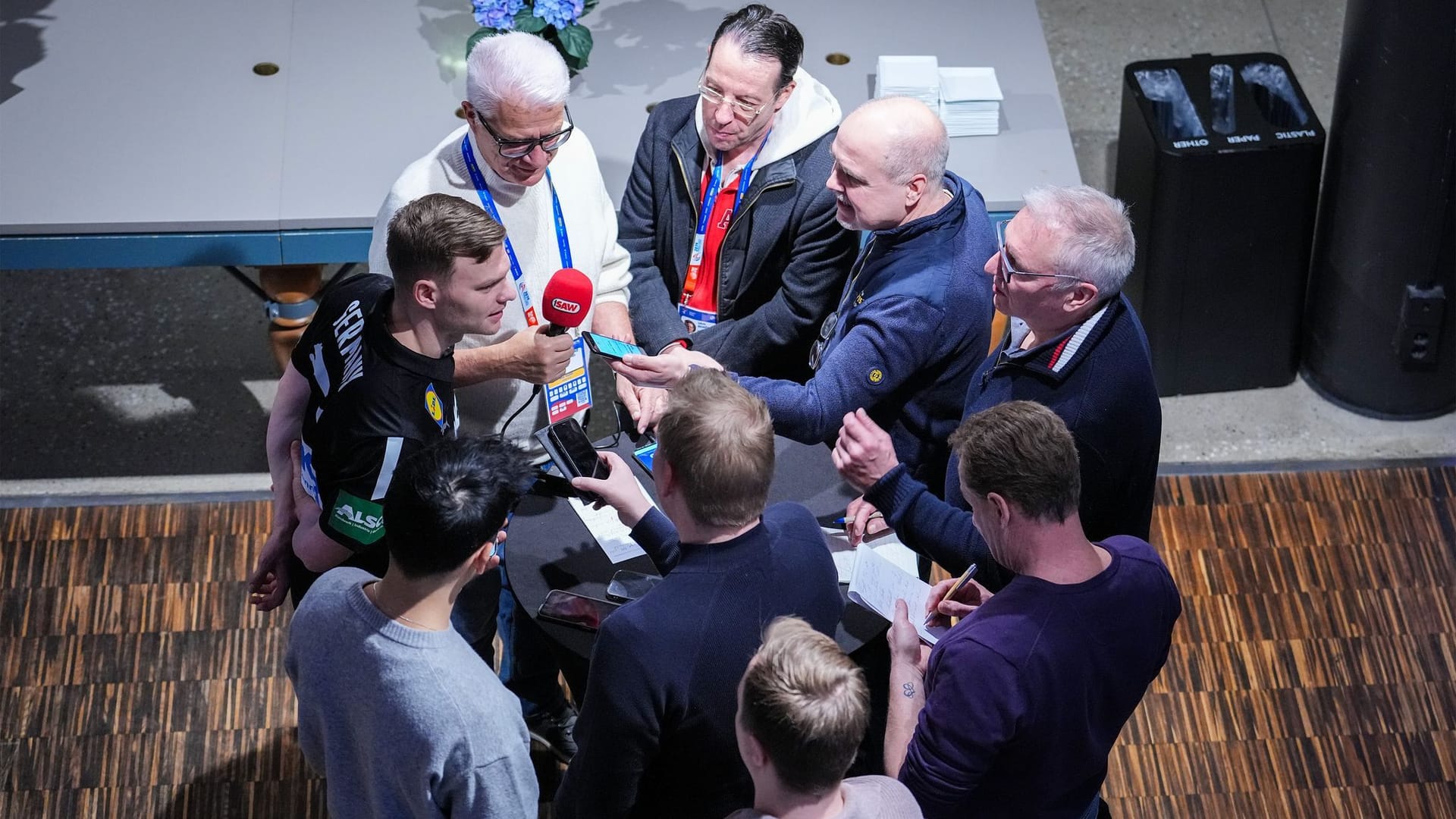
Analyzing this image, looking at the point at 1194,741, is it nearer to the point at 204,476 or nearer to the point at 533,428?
the point at 533,428

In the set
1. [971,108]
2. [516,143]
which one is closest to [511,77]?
[516,143]

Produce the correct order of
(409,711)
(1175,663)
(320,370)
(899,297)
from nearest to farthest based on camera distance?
1. (409,711)
2. (320,370)
3. (899,297)
4. (1175,663)

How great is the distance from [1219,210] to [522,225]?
7.69 feet

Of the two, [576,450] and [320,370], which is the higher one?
[320,370]

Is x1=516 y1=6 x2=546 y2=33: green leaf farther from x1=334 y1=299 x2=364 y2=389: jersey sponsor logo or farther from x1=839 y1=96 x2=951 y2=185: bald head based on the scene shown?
x1=334 y1=299 x2=364 y2=389: jersey sponsor logo

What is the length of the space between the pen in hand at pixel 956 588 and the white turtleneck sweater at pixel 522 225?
1082 mm

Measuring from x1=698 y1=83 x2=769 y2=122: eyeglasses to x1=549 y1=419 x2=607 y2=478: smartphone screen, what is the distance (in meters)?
0.89

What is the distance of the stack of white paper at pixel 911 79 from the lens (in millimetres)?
4320

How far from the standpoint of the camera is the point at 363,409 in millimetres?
2607

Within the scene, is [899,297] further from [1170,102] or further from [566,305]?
[1170,102]

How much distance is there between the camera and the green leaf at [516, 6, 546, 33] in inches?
159

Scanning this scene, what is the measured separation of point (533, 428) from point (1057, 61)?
12.6 feet

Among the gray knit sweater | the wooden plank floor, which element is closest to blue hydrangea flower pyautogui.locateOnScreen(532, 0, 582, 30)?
the wooden plank floor

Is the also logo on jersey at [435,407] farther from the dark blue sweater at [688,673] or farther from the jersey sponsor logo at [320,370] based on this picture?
the dark blue sweater at [688,673]
